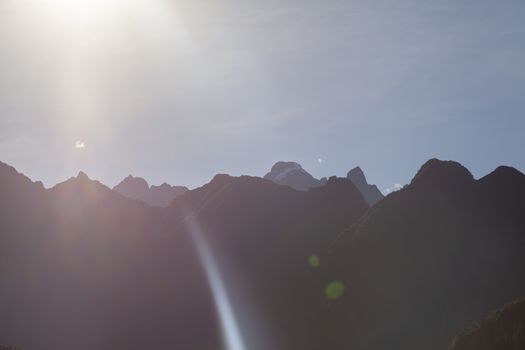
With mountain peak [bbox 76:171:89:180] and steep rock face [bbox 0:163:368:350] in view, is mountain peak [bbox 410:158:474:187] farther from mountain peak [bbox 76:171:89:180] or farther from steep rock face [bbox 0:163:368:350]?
mountain peak [bbox 76:171:89:180]

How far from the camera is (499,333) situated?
34562 mm

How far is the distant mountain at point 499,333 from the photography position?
33.2m

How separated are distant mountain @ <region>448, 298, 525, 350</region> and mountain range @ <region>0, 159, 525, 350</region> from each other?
22.8m

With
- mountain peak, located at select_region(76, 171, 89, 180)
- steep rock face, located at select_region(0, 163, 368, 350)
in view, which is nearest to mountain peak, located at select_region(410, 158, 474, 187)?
steep rock face, located at select_region(0, 163, 368, 350)

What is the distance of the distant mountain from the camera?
3322 centimetres

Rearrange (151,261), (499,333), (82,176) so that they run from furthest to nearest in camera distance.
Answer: (82,176) → (151,261) → (499,333)

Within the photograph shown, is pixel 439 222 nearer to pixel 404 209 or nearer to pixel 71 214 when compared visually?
pixel 404 209

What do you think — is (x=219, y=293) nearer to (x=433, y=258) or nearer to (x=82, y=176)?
(x=433, y=258)

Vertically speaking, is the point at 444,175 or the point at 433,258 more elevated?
the point at 444,175

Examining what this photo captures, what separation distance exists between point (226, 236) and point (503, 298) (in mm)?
62202

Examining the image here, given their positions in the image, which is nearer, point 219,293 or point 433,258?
point 433,258

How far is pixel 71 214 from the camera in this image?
12288 cm

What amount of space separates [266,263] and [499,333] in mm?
70292

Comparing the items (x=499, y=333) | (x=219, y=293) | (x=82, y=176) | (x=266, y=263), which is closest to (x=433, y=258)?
(x=266, y=263)
